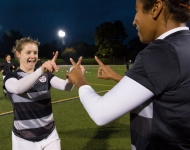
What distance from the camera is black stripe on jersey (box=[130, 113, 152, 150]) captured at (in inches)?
55.6

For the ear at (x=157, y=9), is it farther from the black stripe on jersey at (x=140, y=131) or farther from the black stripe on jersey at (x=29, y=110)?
the black stripe on jersey at (x=29, y=110)

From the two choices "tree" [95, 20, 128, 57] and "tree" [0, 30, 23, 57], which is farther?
"tree" [0, 30, 23, 57]

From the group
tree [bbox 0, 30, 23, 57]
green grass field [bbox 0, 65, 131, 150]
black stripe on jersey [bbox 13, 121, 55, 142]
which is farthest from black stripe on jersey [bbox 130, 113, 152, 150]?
tree [bbox 0, 30, 23, 57]

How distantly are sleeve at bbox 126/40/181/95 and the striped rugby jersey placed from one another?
6.30 feet

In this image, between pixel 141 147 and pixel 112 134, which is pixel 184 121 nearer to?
pixel 141 147

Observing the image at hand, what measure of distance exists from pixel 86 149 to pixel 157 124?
364 centimetres

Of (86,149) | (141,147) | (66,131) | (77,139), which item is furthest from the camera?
(66,131)

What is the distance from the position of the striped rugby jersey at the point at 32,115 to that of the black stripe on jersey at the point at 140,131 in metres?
1.59

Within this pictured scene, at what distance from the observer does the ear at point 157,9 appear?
1308 millimetres

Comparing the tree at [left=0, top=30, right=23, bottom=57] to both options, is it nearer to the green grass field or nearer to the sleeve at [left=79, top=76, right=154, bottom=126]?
the green grass field

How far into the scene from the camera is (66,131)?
5.94 meters

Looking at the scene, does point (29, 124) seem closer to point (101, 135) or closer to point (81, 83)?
point (81, 83)

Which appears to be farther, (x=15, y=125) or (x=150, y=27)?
(x=15, y=125)

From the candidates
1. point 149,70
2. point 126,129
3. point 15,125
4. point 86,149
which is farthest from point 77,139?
point 149,70
